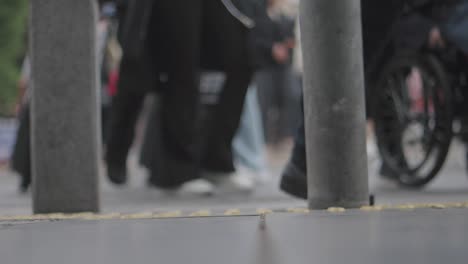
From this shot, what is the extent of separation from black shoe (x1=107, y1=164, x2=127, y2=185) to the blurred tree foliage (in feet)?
94.3

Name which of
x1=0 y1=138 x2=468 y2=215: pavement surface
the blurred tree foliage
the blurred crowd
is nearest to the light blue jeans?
x1=0 y1=138 x2=468 y2=215: pavement surface

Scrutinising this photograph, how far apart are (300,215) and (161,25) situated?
2.65m

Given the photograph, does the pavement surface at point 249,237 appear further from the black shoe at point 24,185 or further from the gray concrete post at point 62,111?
the black shoe at point 24,185

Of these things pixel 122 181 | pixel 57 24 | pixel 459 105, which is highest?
pixel 57 24

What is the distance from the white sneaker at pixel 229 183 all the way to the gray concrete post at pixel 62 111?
2195 millimetres

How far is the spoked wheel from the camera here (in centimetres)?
529

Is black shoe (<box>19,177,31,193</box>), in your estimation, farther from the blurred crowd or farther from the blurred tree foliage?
the blurred tree foliage

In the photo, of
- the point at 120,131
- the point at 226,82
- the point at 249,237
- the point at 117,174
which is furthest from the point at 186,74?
the point at 249,237

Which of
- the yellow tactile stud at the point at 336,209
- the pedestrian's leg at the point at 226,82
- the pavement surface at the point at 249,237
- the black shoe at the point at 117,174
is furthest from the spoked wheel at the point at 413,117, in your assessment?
the yellow tactile stud at the point at 336,209

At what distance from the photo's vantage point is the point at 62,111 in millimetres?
3604

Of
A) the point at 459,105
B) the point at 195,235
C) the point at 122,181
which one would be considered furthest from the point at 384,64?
the point at 195,235

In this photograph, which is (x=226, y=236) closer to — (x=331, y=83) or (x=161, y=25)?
(x=331, y=83)

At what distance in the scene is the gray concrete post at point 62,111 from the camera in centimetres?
360

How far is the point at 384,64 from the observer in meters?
5.92
